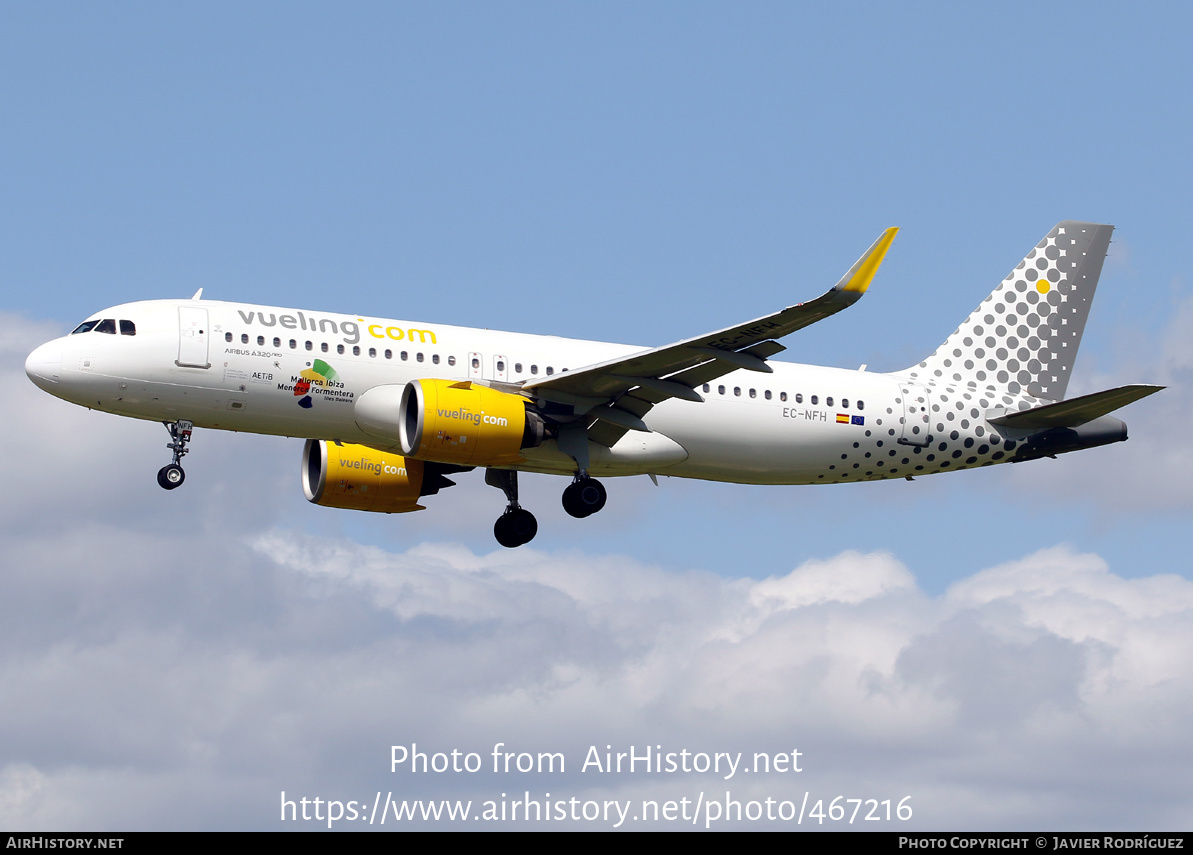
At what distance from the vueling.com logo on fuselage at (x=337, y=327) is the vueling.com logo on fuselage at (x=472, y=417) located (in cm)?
258

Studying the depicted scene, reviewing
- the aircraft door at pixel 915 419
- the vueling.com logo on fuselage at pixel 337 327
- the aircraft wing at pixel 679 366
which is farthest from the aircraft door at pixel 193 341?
the aircraft door at pixel 915 419

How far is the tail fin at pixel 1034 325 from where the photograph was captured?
4519cm

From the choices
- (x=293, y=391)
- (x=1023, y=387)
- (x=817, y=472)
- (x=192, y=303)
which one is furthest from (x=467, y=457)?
(x=1023, y=387)

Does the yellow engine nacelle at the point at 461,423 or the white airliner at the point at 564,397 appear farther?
the white airliner at the point at 564,397

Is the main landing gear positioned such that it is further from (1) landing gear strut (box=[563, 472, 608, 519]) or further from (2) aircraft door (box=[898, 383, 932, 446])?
(2) aircraft door (box=[898, 383, 932, 446])

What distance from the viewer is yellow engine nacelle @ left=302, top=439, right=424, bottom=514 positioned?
43406 mm

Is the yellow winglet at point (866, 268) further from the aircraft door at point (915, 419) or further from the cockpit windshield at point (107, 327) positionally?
the cockpit windshield at point (107, 327)

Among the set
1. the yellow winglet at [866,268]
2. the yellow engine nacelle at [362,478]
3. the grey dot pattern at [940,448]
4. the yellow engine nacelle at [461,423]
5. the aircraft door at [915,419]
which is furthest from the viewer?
the yellow engine nacelle at [362,478]

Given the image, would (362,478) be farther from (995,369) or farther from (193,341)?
(995,369)

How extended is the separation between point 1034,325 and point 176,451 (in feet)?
75.4

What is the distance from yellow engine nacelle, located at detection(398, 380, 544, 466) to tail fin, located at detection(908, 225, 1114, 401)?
1222 centimetres

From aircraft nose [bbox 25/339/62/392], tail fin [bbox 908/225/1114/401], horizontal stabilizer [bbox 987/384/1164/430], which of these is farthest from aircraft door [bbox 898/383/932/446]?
aircraft nose [bbox 25/339/62/392]

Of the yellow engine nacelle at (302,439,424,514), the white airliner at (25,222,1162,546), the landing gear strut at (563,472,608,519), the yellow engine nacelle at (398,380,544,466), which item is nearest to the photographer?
the yellow engine nacelle at (398,380,544,466)

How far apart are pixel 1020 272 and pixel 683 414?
12.2 meters
